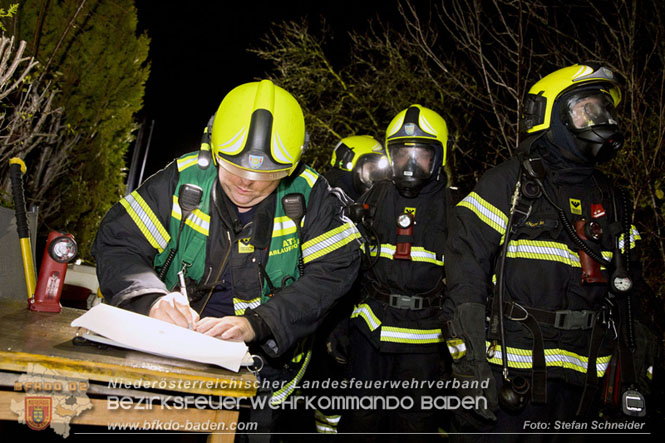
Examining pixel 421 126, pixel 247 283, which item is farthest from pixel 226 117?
pixel 421 126

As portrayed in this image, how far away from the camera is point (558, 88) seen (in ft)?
10.4

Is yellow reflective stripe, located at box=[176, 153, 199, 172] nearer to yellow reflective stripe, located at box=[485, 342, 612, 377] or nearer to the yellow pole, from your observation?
the yellow pole

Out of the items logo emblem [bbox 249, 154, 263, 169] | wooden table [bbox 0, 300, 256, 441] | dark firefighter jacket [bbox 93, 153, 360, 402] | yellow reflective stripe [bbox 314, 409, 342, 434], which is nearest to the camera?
wooden table [bbox 0, 300, 256, 441]

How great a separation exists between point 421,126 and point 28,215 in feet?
11.4

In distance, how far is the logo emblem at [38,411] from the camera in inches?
62.6

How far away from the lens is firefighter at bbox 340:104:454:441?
169 inches

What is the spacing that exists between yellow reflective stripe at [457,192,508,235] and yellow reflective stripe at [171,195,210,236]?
5.13ft

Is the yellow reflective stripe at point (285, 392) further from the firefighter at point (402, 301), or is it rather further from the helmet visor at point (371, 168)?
the helmet visor at point (371, 168)

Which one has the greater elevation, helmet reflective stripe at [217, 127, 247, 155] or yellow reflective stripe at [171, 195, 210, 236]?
helmet reflective stripe at [217, 127, 247, 155]

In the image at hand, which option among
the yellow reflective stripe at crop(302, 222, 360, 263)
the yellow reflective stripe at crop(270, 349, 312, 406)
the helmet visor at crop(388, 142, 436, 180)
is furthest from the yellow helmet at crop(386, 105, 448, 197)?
the yellow reflective stripe at crop(270, 349, 312, 406)

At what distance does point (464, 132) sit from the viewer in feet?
38.0

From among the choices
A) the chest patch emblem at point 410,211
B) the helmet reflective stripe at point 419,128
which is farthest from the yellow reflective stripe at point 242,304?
the helmet reflective stripe at point 419,128

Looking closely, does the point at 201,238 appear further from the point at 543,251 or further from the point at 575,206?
the point at 575,206

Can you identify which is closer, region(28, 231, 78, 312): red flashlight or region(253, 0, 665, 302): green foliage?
region(28, 231, 78, 312): red flashlight
